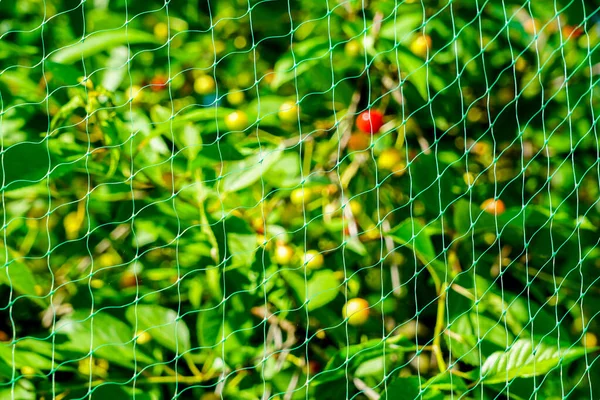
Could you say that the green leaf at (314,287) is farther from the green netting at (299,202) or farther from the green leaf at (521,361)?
the green leaf at (521,361)

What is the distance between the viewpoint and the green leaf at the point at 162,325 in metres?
1.02

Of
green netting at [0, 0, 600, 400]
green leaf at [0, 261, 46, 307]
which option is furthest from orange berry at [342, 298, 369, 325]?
green leaf at [0, 261, 46, 307]

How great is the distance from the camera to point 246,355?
1.06 m

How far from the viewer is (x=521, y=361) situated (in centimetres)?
107

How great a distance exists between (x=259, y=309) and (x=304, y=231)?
0.37 feet

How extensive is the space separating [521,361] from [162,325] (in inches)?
17.4

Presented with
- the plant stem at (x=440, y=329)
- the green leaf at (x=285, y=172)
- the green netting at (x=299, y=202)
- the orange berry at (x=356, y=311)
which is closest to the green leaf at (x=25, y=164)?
the green netting at (x=299, y=202)

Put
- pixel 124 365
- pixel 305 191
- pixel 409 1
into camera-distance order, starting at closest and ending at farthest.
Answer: pixel 124 365
pixel 305 191
pixel 409 1

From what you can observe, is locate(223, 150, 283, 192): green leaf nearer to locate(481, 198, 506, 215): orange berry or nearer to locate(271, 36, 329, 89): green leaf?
locate(271, 36, 329, 89): green leaf

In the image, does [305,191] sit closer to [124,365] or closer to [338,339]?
[338,339]

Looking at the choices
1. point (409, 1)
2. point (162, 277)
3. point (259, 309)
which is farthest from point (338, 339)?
point (409, 1)

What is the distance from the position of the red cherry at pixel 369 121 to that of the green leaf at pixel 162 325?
0.36m

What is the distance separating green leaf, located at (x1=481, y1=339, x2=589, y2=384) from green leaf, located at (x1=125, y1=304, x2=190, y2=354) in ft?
1.22

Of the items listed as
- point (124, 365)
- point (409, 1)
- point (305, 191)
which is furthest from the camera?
point (409, 1)
